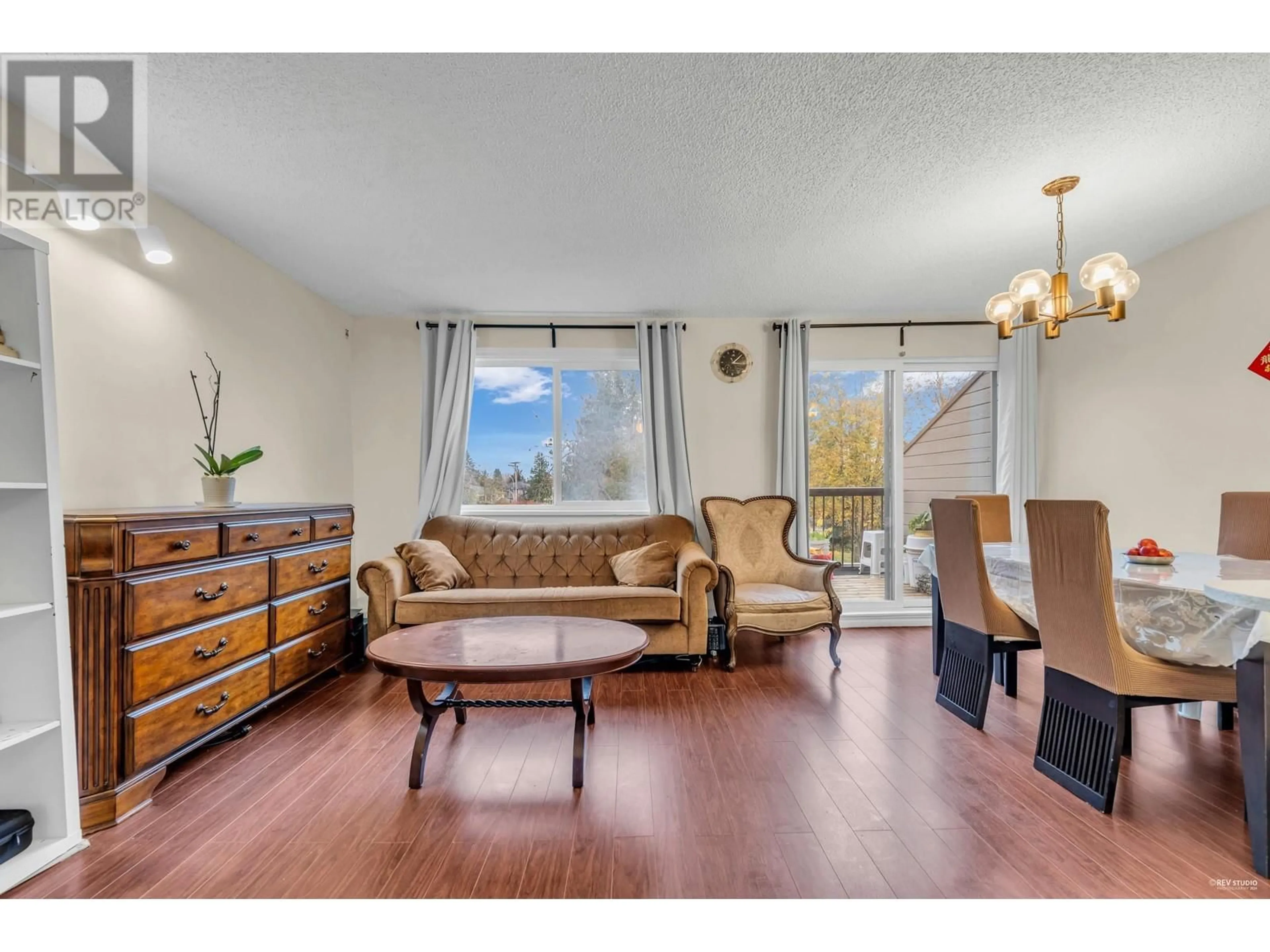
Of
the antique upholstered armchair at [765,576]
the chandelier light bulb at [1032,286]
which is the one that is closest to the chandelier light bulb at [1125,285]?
the chandelier light bulb at [1032,286]

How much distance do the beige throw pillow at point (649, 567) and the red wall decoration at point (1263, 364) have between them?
10.7ft

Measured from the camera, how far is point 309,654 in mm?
2975

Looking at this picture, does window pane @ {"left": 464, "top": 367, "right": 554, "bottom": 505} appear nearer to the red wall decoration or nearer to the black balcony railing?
the black balcony railing

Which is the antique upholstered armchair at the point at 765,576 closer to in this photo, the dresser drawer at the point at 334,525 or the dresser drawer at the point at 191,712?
the dresser drawer at the point at 334,525

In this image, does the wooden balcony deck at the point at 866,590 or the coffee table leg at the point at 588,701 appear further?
the wooden balcony deck at the point at 866,590

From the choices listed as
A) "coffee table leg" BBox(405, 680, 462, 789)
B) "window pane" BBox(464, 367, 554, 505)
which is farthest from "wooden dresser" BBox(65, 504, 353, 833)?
"window pane" BBox(464, 367, 554, 505)

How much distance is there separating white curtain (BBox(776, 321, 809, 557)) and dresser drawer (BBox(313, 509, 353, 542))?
3.01m

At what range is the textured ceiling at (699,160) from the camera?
1861 mm

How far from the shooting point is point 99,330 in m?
2.33

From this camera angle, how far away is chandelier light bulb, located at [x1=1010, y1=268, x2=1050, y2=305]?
8.27 feet

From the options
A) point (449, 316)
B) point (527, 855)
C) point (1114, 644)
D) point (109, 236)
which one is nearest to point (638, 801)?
point (527, 855)

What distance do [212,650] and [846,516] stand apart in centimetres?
426
